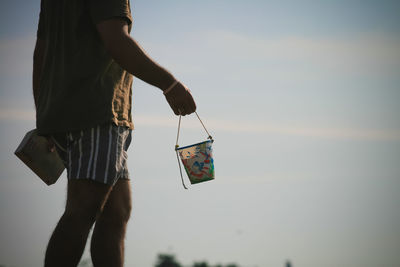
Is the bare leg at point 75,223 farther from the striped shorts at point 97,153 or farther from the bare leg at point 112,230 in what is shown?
the bare leg at point 112,230

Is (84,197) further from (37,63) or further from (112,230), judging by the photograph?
(37,63)

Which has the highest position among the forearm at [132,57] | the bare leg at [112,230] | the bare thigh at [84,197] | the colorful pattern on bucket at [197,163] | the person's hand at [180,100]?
the forearm at [132,57]

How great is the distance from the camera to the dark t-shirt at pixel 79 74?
2.50m

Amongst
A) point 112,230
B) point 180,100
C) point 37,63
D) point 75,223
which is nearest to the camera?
point 75,223

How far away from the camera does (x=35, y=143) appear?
2846 mm

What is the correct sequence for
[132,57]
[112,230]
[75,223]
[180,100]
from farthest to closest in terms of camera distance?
[112,230]
[180,100]
[132,57]
[75,223]

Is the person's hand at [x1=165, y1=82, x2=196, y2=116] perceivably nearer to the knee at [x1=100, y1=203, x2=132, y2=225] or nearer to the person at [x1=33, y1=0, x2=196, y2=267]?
the person at [x1=33, y1=0, x2=196, y2=267]

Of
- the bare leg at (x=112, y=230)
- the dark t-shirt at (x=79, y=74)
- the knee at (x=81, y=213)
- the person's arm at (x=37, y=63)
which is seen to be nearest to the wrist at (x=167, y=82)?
the dark t-shirt at (x=79, y=74)

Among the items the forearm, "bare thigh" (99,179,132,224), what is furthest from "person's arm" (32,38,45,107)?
"bare thigh" (99,179,132,224)

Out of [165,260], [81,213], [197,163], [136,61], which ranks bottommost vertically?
[165,260]

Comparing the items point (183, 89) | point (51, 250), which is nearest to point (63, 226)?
point (51, 250)

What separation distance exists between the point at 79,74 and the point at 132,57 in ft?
0.99

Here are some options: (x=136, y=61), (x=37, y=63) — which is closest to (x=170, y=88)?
(x=136, y=61)

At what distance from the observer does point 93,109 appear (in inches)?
98.8
